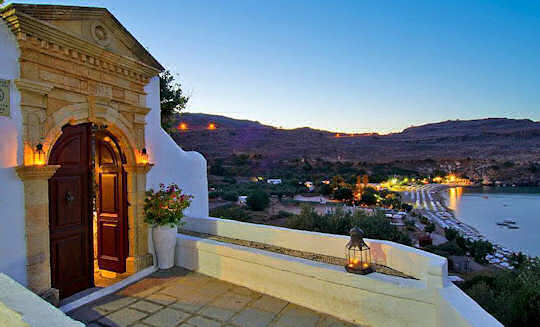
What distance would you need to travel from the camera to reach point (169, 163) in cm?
581

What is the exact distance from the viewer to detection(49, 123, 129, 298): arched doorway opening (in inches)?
155

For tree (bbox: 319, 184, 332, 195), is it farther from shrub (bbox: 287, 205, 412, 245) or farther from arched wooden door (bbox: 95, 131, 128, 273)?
arched wooden door (bbox: 95, 131, 128, 273)

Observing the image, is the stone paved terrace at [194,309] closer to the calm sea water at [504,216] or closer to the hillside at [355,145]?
the calm sea water at [504,216]

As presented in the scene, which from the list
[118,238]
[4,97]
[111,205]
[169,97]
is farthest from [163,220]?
[169,97]

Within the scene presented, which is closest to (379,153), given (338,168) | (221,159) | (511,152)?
(338,168)

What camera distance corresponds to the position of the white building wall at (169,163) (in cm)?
526

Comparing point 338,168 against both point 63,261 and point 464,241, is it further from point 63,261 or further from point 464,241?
point 63,261

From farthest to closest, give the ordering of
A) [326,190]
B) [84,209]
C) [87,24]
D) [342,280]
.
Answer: [326,190]
[84,209]
[87,24]
[342,280]

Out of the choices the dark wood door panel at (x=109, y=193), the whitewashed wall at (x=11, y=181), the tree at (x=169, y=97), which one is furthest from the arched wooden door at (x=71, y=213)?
the tree at (x=169, y=97)

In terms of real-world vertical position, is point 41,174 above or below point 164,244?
above

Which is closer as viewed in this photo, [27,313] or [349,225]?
[27,313]

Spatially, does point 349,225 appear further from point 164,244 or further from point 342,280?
point 342,280

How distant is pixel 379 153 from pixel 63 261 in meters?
47.8

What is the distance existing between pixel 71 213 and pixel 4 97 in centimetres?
169
